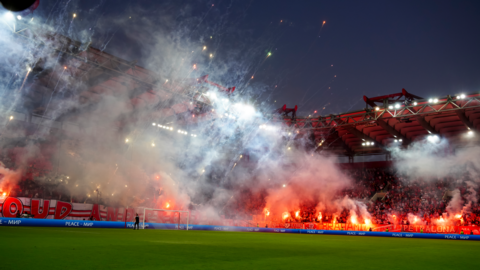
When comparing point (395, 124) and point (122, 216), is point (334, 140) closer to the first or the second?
point (395, 124)

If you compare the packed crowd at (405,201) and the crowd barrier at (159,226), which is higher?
the packed crowd at (405,201)

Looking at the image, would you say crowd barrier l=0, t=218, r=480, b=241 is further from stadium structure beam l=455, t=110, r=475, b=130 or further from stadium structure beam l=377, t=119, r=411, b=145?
stadium structure beam l=377, t=119, r=411, b=145

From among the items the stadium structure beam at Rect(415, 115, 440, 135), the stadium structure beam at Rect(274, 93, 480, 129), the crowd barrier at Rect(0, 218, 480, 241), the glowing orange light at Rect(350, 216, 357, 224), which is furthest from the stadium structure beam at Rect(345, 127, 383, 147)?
the crowd barrier at Rect(0, 218, 480, 241)

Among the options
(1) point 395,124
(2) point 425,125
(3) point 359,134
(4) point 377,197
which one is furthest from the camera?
(4) point 377,197

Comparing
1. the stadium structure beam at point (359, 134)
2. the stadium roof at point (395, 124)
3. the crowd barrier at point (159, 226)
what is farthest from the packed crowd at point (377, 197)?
the stadium structure beam at point (359, 134)

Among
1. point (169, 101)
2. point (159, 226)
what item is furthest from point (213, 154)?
point (159, 226)

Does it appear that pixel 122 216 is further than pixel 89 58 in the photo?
Yes

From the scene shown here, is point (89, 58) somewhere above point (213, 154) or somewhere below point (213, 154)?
above

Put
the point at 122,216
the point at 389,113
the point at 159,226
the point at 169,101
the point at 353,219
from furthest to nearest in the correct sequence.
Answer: the point at 353,219
the point at 122,216
the point at 169,101
the point at 159,226
the point at 389,113

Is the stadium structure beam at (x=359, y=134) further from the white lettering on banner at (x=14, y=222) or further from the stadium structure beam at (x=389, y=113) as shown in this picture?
the white lettering on banner at (x=14, y=222)

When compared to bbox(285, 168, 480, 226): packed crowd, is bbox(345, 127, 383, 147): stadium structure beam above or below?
above

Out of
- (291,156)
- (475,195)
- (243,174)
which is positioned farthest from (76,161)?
(475,195)

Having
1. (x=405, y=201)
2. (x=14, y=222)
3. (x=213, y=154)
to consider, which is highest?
(x=213, y=154)

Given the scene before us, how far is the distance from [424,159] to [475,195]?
17.1 ft
